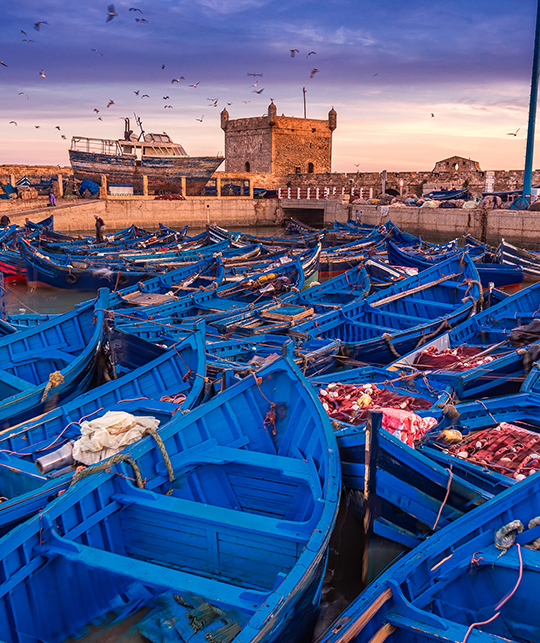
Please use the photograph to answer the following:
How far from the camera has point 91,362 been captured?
7.04 m

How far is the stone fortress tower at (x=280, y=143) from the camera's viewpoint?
1802 inches

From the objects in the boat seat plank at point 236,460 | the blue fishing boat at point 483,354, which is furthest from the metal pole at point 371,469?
the blue fishing boat at point 483,354

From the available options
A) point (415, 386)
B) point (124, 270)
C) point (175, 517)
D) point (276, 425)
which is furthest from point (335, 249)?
point (175, 517)

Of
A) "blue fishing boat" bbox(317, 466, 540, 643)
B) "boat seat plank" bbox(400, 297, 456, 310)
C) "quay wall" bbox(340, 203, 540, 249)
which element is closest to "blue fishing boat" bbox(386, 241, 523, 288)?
"boat seat plank" bbox(400, 297, 456, 310)

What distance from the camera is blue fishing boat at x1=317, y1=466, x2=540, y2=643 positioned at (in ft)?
9.48

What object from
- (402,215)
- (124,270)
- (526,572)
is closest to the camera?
(526,572)

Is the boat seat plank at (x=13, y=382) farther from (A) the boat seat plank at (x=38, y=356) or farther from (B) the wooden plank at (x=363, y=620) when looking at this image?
(B) the wooden plank at (x=363, y=620)

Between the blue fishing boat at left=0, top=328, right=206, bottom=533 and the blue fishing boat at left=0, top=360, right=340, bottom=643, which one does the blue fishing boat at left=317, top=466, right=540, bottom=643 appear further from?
the blue fishing boat at left=0, top=328, right=206, bottom=533

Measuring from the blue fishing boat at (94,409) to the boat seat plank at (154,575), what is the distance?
2.11 feet

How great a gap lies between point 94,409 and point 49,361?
2.02 m

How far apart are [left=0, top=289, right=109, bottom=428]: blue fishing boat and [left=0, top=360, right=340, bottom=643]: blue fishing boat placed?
2.40 meters

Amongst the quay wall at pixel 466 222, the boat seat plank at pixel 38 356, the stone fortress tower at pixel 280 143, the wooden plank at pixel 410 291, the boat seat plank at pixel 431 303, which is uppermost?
the stone fortress tower at pixel 280 143

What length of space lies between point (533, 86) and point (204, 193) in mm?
24883

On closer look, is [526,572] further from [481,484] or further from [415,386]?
[415,386]
